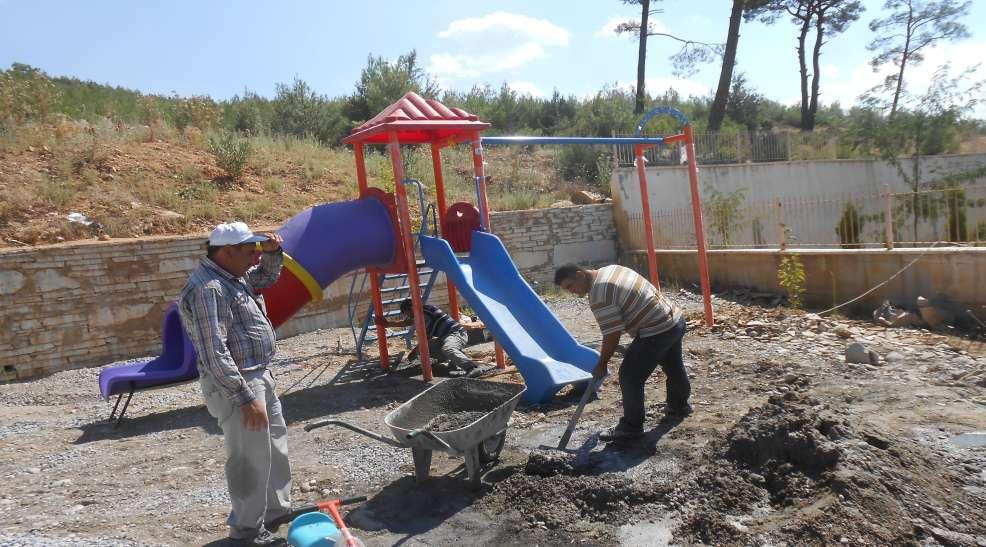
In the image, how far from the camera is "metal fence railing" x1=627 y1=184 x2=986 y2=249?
32.8ft

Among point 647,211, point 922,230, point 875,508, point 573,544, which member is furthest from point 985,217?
point 573,544

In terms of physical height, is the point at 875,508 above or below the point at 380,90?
below

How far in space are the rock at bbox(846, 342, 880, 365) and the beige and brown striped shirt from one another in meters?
2.93

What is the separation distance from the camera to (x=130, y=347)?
32.4 ft

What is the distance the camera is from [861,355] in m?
6.85

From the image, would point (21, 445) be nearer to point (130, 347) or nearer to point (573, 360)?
point (130, 347)

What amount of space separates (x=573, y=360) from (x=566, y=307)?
5375mm

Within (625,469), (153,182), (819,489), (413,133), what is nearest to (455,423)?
(625,469)

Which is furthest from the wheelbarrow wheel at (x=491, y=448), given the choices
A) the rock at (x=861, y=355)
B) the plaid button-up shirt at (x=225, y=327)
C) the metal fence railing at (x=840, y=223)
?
the metal fence railing at (x=840, y=223)

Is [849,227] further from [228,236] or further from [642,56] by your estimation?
[642,56]

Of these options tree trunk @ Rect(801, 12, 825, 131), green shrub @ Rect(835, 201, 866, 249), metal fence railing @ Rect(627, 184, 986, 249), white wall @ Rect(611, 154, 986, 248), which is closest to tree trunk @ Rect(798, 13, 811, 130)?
tree trunk @ Rect(801, 12, 825, 131)

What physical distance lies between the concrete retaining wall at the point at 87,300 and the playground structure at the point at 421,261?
328cm

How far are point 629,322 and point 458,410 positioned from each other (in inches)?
52.4

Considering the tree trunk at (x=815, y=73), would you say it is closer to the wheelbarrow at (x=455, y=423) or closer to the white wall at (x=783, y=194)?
the white wall at (x=783, y=194)
